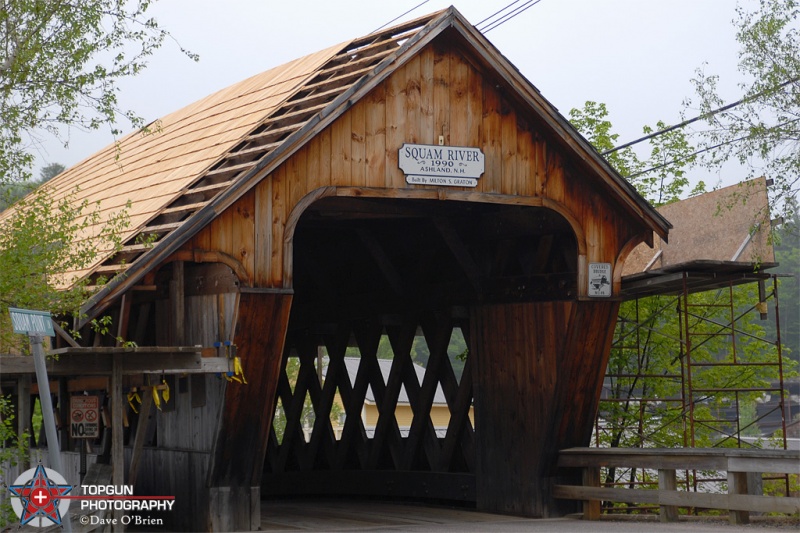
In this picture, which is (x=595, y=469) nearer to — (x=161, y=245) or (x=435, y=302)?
(x=435, y=302)

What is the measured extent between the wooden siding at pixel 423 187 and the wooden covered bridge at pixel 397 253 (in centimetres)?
2

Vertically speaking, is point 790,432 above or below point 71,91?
below

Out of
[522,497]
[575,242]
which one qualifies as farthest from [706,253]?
[522,497]

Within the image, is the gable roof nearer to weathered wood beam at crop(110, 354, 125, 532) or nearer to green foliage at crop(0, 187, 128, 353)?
green foliage at crop(0, 187, 128, 353)

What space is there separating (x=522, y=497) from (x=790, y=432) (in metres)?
57.4

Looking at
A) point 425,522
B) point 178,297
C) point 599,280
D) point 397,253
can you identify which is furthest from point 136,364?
point 397,253

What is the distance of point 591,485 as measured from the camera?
13727 mm

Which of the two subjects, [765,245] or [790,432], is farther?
[790,432]

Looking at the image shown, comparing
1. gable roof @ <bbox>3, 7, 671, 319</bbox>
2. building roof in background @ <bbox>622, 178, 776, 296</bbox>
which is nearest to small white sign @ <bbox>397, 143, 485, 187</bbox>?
gable roof @ <bbox>3, 7, 671, 319</bbox>

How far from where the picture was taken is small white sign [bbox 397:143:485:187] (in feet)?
40.9

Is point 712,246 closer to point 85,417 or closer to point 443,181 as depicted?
point 443,181

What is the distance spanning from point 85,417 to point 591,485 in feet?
20.0

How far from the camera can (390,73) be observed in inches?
480

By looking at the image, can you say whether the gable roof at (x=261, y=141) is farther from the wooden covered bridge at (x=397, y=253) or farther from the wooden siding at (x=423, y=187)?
the wooden siding at (x=423, y=187)
